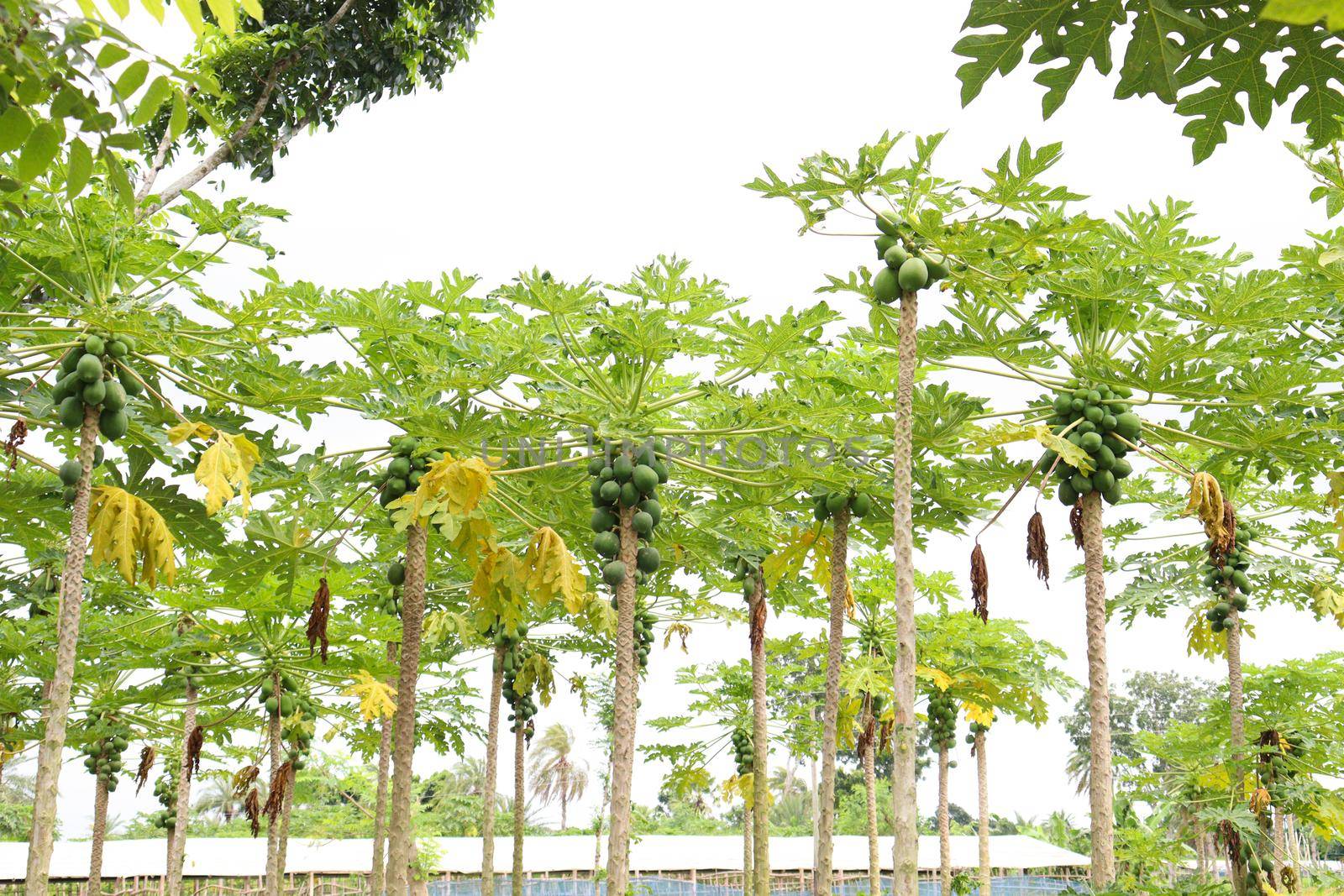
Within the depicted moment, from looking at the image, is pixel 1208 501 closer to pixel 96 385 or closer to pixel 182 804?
pixel 96 385

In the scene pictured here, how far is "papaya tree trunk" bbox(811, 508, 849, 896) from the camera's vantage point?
11.5 m

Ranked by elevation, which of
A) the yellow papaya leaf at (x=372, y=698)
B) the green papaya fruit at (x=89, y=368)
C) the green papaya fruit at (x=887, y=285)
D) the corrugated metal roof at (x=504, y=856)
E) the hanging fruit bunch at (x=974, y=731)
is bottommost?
the corrugated metal roof at (x=504, y=856)

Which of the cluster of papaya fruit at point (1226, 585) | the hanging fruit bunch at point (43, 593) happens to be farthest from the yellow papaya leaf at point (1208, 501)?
the hanging fruit bunch at point (43, 593)

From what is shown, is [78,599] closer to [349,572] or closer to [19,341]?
[19,341]

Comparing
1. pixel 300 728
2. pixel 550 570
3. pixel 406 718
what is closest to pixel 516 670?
pixel 300 728

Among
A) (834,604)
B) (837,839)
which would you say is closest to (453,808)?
(837,839)

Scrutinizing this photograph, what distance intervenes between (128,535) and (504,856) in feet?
104

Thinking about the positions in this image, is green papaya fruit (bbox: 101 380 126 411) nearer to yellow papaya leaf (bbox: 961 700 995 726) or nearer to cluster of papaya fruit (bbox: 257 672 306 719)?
cluster of papaya fruit (bbox: 257 672 306 719)

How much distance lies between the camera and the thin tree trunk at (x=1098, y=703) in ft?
26.8

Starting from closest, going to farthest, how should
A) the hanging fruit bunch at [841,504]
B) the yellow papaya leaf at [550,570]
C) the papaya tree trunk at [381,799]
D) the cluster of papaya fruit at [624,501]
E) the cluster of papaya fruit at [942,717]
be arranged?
the yellow papaya leaf at [550,570] < the cluster of papaya fruit at [624,501] < the hanging fruit bunch at [841,504] < the papaya tree trunk at [381,799] < the cluster of papaya fruit at [942,717]

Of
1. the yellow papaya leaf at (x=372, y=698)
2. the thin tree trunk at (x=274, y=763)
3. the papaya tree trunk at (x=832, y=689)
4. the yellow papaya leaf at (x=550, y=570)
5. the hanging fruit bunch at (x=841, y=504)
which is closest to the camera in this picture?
the yellow papaya leaf at (x=550, y=570)

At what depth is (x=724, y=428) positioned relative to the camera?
1084 cm

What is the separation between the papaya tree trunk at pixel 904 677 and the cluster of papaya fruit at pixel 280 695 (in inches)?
414

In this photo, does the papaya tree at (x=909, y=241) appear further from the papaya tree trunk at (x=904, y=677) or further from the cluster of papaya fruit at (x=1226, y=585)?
the cluster of papaya fruit at (x=1226, y=585)
